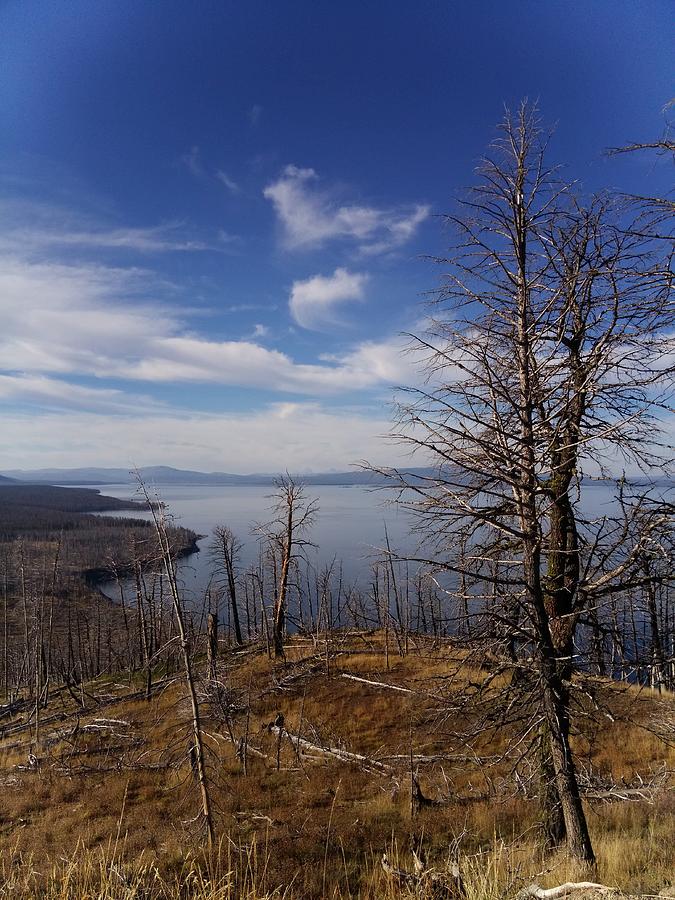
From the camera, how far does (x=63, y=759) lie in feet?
58.2

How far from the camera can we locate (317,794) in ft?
44.1

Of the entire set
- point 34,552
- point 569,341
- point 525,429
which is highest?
point 569,341

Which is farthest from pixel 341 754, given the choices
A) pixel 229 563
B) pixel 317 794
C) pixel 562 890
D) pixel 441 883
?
pixel 229 563

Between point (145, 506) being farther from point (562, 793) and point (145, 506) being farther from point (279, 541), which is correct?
point (279, 541)

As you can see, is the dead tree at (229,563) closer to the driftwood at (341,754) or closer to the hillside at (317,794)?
the hillside at (317,794)

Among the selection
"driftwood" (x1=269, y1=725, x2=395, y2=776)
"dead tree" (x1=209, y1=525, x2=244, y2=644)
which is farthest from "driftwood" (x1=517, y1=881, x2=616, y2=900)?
"dead tree" (x1=209, y1=525, x2=244, y2=644)

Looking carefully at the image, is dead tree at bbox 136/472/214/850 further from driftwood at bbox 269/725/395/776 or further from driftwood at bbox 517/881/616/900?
driftwood at bbox 517/881/616/900

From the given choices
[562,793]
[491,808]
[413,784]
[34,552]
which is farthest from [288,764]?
[34,552]

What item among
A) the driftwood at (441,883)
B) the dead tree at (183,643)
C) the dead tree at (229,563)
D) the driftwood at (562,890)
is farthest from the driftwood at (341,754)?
the dead tree at (229,563)

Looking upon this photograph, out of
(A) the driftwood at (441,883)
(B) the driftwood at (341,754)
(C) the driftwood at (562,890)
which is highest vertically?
(C) the driftwood at (562,890)

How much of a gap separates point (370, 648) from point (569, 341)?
85.3 ft

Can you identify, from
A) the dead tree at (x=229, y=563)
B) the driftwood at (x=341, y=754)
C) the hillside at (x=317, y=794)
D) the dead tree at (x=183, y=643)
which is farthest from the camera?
the dead tree at (x=229, y=563)

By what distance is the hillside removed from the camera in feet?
20.5

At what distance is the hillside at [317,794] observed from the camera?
20.5ft
